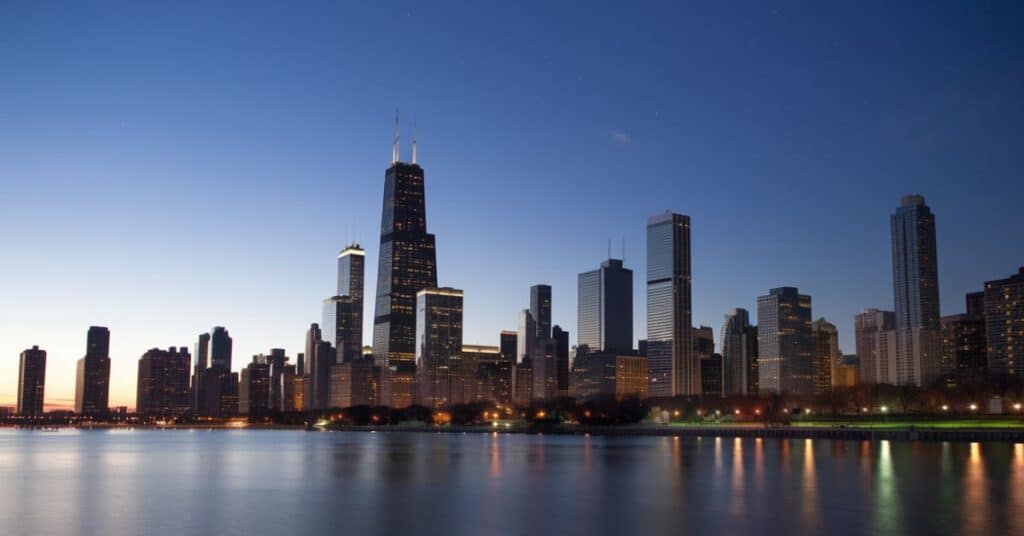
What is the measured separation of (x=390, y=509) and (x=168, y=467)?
51492 millimetres

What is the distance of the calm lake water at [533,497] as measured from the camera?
4291 centimetres

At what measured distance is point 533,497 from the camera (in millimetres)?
56812

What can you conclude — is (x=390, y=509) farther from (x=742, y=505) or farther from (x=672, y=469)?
(x=672, y=469)

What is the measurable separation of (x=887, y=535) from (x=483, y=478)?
3923 cm

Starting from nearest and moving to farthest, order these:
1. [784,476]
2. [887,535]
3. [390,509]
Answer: [887,535] < [390,509] < [784,476]

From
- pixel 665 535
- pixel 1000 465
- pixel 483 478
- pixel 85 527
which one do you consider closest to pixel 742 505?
pixel 665 535

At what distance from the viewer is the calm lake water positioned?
42.9 m

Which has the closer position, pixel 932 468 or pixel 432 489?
pixel 432 489

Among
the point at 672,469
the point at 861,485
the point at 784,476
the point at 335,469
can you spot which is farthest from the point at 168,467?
the point at 861,485

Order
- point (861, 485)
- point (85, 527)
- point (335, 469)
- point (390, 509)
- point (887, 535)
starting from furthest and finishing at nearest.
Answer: point (335, 469) < point (861, 485) < point (390, 509) < point (85, 527) < point (887, 535)

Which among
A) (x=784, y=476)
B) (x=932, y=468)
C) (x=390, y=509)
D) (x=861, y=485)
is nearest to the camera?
(x=390, y=509)

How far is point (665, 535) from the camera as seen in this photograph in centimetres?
3962

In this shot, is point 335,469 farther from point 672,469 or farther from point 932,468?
point 932,468

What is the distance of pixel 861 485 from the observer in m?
61.0
